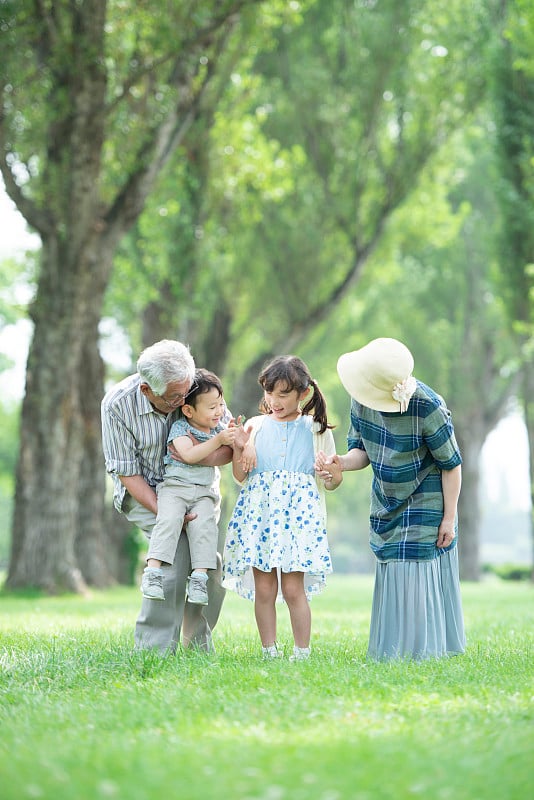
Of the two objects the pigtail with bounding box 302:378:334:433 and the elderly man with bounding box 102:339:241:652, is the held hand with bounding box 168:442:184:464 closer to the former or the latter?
the elderly man with bounding box 102:339:241:652

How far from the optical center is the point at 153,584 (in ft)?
18.7

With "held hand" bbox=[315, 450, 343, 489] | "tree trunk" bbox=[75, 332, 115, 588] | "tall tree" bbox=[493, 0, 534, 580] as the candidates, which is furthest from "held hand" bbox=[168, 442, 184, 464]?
"tall tree" bbox=[493, 0, 534, 580]

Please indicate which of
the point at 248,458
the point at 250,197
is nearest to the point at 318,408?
the point at 248,458

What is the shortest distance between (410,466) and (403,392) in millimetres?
524

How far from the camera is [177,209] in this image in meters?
18.8

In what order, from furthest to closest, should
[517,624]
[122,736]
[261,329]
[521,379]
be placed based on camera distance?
[521,379], [261,329], [517,624], [122,736]

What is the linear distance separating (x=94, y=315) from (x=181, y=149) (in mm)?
5068

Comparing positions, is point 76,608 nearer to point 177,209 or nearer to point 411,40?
point 177,209


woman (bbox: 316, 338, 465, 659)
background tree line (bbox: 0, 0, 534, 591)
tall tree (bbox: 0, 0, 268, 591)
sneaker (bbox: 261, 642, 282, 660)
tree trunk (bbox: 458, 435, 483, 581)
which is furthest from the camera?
tree trunk (bbox: 458, 435, 483, 581)

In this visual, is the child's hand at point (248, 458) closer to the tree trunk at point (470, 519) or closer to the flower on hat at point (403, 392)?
the flower on hat at point (403, 392)

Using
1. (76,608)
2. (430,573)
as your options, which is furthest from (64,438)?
(430,573)

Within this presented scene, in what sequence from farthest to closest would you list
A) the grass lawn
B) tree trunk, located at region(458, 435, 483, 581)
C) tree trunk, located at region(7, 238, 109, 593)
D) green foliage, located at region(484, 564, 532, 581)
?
green foliage, located at region(484, 564, 532, 581)
tree trunk, located at region(458, 435, 483, 581)
tree trunk, located at region(7, 238, 109, 593)
the grass lawn

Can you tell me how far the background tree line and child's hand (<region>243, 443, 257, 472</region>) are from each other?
26.1 ft

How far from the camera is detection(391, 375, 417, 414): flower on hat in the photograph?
225 inches
